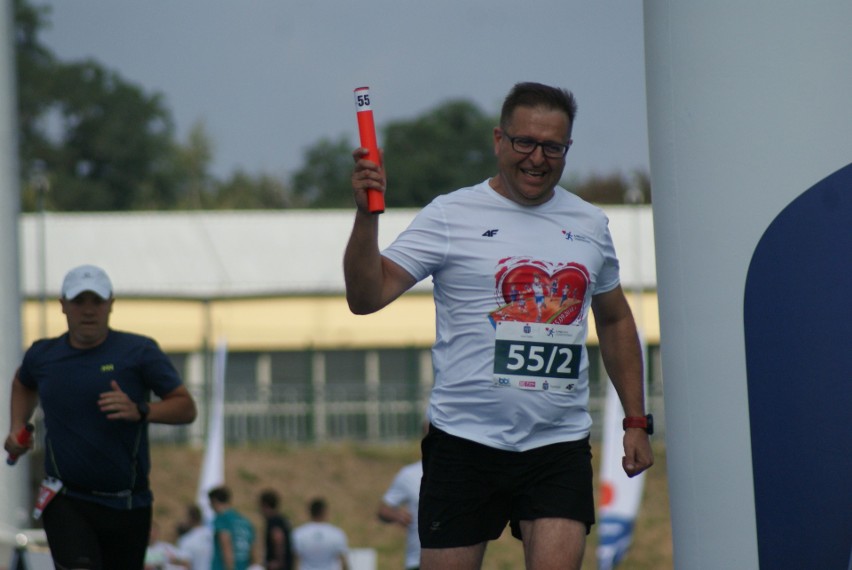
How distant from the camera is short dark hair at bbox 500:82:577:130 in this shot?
515 cm

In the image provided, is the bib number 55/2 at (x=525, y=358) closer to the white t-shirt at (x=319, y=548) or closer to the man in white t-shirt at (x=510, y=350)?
the man in white t-shirt at (x=510, y=350)

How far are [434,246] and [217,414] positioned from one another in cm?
1536

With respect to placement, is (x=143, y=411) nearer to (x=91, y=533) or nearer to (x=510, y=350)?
(x=91, y=533)

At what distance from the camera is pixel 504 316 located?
16.6 feet

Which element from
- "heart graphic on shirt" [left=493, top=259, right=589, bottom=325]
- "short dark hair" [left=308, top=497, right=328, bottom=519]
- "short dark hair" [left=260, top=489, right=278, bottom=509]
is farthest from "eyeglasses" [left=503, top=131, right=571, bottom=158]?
"short dark hair" [left=260, top=489, right=278, bottom=509]

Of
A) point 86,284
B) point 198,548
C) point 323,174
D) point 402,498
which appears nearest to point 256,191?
point 323,174

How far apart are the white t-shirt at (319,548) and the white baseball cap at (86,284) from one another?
9.36m

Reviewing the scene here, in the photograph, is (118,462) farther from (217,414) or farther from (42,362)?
(217,414)

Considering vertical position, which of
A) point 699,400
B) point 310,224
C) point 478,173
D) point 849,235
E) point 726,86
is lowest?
point 699,400

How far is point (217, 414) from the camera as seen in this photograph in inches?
790

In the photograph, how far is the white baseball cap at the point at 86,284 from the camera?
22.1 feet

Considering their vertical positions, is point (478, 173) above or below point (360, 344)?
above

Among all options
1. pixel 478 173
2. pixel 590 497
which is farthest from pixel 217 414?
pixel 478 173

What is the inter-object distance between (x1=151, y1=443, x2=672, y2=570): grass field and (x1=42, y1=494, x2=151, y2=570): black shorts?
20.7 meters
